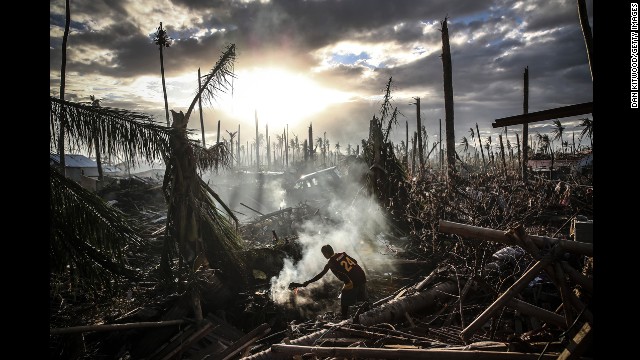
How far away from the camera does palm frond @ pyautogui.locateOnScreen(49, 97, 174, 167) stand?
11.8 ft

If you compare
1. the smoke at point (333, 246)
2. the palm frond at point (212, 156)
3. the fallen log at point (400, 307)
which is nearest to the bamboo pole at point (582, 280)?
the fallen log at point (400, 307)

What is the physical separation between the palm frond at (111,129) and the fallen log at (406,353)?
308 centimetres

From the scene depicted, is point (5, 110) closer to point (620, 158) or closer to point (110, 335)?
point (620, 158)

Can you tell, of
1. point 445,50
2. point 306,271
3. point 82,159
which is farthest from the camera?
point 82,159

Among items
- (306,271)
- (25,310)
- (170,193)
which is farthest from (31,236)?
(306,271)

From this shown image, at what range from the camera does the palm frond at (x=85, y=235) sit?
3.55 meters

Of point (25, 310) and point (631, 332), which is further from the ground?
point (25, 310)

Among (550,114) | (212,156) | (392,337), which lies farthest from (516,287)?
(212,156)

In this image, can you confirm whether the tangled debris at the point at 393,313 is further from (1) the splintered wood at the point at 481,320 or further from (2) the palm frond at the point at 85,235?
(2) the palm frond at the point at 85,235

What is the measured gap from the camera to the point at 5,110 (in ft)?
4.02

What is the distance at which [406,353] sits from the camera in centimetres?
331

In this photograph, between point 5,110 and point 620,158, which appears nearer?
point 5,110

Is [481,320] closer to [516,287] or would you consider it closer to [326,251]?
[516,287]

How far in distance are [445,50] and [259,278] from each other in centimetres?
1243
